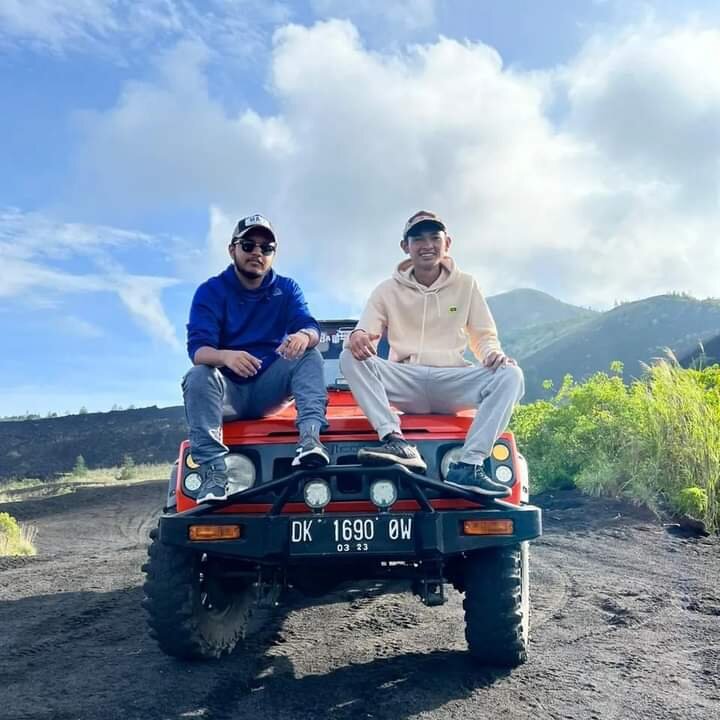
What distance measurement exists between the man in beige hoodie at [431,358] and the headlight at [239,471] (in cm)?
72

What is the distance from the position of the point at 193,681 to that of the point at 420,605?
226 cm

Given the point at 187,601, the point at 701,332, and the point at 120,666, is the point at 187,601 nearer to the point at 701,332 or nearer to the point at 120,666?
the point at 120,666

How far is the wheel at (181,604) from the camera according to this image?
14.1 ft

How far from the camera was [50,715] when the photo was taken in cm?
370

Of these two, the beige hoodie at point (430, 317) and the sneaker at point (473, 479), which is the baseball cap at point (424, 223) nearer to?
the beige hoodie at point (430, 317)

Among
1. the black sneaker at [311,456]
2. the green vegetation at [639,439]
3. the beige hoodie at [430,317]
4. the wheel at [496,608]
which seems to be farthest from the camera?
the green vegetation at [639,439]

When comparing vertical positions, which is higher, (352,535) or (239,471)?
(239,471)

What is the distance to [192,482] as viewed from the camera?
4355 mm

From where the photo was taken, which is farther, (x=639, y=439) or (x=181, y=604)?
(x=639, y=439)

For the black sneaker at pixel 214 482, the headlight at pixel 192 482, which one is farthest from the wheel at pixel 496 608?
the headlight at pixel 192 482

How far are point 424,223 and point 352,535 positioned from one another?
2.38 m

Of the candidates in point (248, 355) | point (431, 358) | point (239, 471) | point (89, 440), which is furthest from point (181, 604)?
point (89, 440)

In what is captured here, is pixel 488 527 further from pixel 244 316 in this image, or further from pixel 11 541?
pixel 11 541

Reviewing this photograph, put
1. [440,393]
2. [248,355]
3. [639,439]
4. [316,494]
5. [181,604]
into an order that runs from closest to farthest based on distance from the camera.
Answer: [316,494], [181,604], [248,355], [440,393], [639,439]
